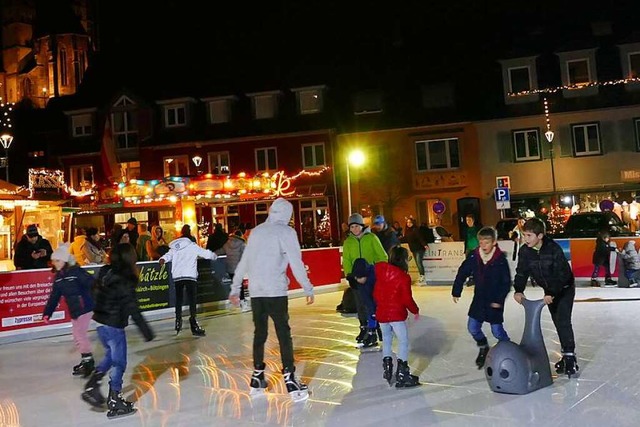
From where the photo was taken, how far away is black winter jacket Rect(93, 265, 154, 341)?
20.2ft

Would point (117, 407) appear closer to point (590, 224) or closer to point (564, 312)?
point (564, 312)

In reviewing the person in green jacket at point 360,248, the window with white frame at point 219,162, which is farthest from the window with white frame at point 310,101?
the person in green jacket at point 360,248

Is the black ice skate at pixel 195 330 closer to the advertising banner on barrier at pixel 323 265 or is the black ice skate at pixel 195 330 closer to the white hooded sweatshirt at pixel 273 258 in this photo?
the white hooded sweatshirt at pixel 273 258

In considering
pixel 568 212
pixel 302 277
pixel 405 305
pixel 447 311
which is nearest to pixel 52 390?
pixel 302 277

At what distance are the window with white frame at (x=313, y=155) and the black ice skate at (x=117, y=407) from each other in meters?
29.6

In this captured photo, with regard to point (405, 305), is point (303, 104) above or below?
above

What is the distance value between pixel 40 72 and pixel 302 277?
72.6 meters

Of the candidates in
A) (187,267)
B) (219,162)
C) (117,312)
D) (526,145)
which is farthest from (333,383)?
(219,162)

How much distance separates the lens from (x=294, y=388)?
6305 mm

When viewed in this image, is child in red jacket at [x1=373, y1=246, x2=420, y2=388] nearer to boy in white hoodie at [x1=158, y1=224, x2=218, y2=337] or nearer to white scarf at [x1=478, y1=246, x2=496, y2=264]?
white scarf at [x1=478, y1=246, x2=496, y2=264]

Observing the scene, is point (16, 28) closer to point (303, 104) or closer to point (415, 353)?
point (303, 104)

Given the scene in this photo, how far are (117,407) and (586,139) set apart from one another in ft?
96.2

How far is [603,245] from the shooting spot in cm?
1524

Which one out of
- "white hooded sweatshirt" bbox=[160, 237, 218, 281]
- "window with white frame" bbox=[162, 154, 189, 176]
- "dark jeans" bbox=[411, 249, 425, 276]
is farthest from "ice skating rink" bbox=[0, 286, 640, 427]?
"window with white frame" bbox=[162, 154, 189, 176]
